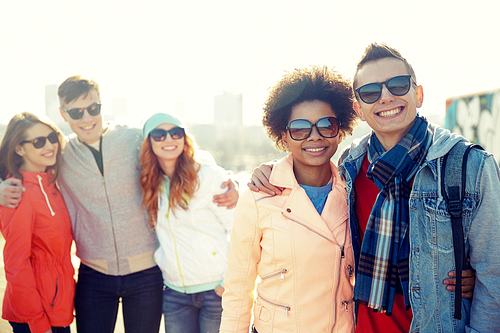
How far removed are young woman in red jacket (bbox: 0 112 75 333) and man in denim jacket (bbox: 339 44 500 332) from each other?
2.27 meters

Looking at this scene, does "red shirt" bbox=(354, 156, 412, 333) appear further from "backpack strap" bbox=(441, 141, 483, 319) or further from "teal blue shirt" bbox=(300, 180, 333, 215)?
"backpack strap" bbox=(441, 141, 483, 319)

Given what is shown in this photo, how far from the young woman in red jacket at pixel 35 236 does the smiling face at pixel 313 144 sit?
200 centimetres

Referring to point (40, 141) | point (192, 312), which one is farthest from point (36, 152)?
point (192, 312)

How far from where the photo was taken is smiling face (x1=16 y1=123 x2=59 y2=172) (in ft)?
9.00

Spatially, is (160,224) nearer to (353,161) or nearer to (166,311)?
(166,311)

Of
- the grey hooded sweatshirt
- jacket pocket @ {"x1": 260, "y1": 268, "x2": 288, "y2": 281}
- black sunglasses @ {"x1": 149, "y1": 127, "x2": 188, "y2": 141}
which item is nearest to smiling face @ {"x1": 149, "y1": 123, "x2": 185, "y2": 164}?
black sunglasses @ {"x1": 149, "y1": 127, "x2": 188, "y2": 141}

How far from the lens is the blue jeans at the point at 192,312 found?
274cm

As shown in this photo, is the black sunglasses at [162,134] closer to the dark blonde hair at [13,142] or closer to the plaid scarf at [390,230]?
the dark blonde hair at [13,142]

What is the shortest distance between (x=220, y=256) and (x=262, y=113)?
4.00 ft

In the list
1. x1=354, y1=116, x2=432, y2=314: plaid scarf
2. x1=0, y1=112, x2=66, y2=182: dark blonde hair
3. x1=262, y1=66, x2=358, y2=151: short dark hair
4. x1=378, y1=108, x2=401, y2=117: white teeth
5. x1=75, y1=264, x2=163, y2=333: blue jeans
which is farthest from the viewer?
x1=75, y1=264, x2=163, y2=333: blue jeans

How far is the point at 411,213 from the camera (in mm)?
1660

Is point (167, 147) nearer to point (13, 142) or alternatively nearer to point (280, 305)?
point (13, 142)

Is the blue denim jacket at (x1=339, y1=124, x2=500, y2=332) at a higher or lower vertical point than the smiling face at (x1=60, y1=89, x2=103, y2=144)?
lower

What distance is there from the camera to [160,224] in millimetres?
2869
